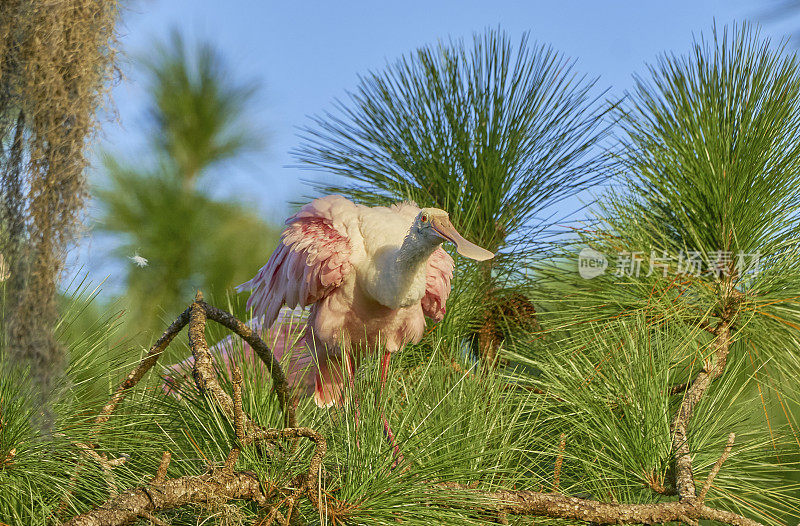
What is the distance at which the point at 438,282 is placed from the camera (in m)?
1.29

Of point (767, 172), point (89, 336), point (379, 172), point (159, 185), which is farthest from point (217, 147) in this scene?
point (89, 336)

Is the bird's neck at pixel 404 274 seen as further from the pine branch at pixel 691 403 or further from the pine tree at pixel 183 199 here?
the pine tree at pixel 183 199

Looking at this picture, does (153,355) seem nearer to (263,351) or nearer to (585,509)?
(263,351)

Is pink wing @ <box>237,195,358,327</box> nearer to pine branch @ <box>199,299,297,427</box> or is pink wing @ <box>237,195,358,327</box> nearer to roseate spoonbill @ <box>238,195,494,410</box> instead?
roseate spoonbill @ <box>238,195,494,410</box>

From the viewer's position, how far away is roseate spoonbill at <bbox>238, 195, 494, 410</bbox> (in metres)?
1.24

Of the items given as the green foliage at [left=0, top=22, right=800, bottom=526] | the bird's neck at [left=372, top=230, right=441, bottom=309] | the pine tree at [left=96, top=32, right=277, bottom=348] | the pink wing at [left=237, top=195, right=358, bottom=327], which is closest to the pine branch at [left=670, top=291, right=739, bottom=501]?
the green foliage at [left=0, top=22, right=800, bottom=526]

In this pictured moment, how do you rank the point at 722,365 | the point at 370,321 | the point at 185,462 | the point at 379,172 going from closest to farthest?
1. the point at 185,462
2. the point at 722,365
3. the point at 370,321
4. the point at 379,172

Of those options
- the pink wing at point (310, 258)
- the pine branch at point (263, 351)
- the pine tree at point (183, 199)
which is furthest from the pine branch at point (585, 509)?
the pine tree at point (183, 199)

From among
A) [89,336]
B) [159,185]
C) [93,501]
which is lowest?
[93,501]

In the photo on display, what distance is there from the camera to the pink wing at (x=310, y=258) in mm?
1265

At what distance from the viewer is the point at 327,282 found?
4.16 ft

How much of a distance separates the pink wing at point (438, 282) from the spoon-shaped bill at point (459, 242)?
0.20m

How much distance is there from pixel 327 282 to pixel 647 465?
665 millimetres

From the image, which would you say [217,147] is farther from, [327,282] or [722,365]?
[722,365]
